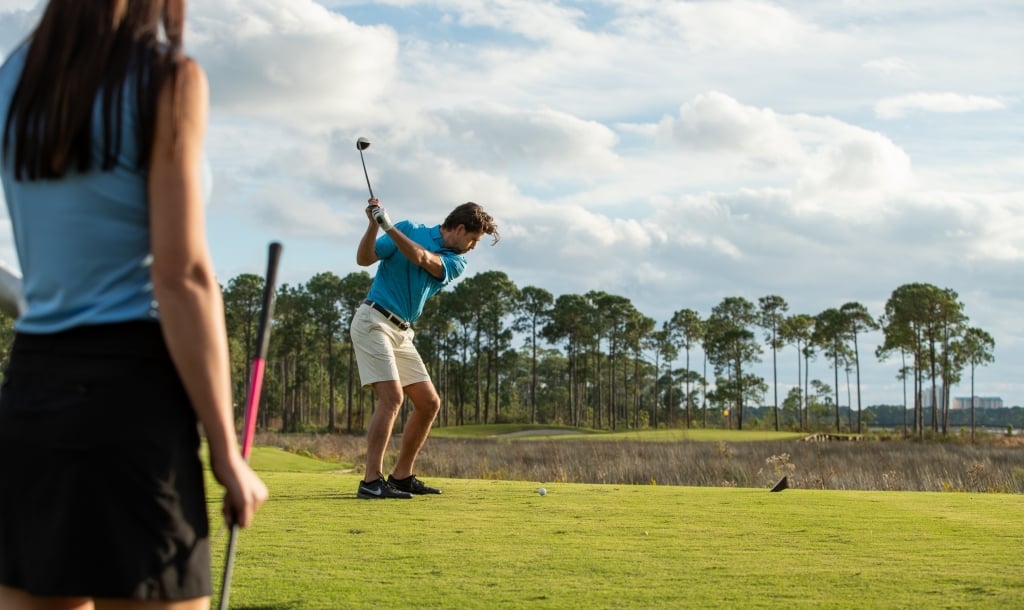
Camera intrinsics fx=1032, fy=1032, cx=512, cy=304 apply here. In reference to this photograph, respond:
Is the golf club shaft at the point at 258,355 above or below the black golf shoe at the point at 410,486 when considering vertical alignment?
above

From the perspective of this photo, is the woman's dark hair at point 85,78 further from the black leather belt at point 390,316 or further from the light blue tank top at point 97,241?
the black leather belt at point 390,316

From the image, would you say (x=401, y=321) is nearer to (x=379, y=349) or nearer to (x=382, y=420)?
(x=379, y=349)

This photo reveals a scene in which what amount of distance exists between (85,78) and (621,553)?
3.51 m

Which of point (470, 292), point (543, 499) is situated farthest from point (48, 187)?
point (470, 292)

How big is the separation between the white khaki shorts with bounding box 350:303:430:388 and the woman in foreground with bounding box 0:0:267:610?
206 inches

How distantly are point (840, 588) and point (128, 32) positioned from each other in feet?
10.6

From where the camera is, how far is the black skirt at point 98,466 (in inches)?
68.3

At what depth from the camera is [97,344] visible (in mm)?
1763

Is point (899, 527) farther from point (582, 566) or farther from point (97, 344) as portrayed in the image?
point (97, 344)

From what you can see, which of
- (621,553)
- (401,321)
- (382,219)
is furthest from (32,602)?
(401,321)

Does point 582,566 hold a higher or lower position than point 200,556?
lower

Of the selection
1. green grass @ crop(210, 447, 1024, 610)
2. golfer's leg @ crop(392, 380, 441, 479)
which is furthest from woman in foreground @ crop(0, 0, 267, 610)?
golfer's leg @ crop(392, 380, 441, 479)

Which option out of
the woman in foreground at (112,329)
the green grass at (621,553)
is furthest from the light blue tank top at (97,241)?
the green grass at (621,553)

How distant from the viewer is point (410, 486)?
7.30 m
